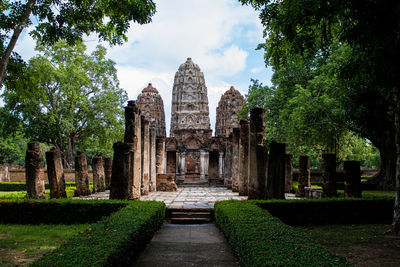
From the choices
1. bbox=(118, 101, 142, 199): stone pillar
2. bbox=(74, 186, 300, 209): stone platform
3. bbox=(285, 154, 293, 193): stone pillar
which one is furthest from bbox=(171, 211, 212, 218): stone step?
bbox=(285, 154, 293, 193): stone pillar

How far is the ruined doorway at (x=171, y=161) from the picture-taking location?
29203mm

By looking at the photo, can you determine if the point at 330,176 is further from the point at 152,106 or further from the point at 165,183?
the point at 152,106

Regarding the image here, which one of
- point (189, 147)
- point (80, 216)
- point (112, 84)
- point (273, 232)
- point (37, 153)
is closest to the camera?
point (273, 232)

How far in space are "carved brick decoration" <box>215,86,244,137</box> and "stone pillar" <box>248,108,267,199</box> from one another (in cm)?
3758

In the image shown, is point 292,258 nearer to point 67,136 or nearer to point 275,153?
point 275,153

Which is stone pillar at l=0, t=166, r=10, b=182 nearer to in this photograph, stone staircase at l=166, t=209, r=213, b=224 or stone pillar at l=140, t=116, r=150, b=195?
stone pillar at l=140, t=116, r=150, b=195

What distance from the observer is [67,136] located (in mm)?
30344

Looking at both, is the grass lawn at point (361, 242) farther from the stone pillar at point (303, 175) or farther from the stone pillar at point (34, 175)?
the stone pillar at point (34, 175)

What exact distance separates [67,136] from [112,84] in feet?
21.0

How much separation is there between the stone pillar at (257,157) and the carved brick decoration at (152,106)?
140 feet

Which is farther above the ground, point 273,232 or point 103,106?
point 103,106

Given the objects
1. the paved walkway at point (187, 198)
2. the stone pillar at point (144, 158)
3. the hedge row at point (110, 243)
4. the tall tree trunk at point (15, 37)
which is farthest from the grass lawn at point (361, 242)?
the tall tree trunk at point (15, 37)

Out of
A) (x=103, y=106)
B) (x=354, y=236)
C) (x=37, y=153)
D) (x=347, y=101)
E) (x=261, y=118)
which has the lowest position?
(x=354, y=236)

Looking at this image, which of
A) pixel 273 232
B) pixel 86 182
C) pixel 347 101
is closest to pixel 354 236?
pixel 273 232
